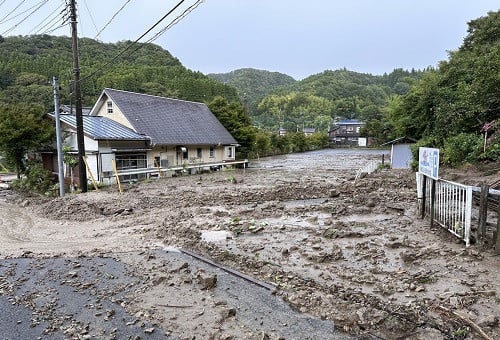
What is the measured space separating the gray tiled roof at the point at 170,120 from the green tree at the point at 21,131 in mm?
4958

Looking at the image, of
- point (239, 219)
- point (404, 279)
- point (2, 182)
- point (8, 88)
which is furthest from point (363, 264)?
point (8, 88)

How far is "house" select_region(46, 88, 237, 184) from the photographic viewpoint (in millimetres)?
18375

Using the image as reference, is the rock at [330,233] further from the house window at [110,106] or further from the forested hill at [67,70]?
the forested hill at [67,70]

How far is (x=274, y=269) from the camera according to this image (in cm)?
540

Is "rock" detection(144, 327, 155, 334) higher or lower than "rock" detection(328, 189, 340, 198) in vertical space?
lower

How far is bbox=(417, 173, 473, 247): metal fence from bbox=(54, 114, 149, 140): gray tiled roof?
608 inches

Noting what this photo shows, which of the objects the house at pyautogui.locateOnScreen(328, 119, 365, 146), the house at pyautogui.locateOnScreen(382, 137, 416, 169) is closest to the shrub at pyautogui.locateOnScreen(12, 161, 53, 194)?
the house at pyautogui.locateOnScreen(382, 137, 416, 169)

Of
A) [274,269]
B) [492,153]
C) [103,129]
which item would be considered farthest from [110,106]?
[492,153]

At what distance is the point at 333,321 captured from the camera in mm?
3805

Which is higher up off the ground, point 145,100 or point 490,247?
point 145,100

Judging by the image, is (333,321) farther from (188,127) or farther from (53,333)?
(188,127)

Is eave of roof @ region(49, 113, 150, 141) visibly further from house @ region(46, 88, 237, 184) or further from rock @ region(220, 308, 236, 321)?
rock @ region(220, 308, 236, 321)

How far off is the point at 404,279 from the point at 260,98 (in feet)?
356

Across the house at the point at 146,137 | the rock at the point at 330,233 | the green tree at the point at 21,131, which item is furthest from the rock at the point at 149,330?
the green tree at the point at 21,131
